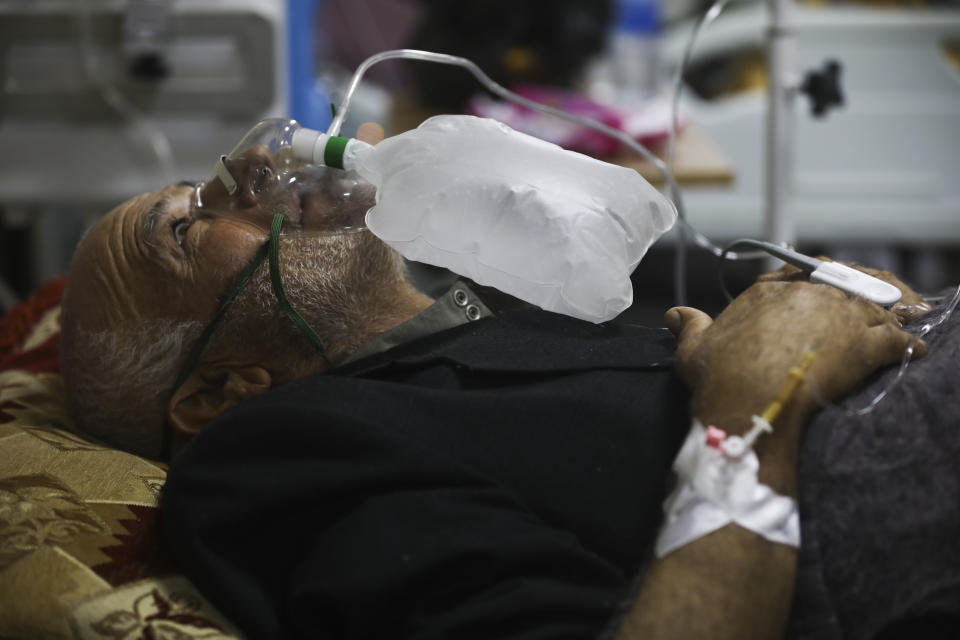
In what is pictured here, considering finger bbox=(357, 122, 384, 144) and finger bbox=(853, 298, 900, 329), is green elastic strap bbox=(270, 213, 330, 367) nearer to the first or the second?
finger bbox=(357, 122, 384, 144)

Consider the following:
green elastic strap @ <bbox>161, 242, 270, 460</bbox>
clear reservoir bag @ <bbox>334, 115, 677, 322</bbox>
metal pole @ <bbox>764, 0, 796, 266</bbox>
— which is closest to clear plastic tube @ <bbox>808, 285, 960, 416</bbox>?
clear reservoir bag @ <bbox>334, 115, 677, 322</bbox>

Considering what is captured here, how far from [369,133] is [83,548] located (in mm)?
649

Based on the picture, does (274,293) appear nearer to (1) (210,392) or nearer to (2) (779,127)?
(1) (210,392)

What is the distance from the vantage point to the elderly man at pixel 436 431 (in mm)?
889

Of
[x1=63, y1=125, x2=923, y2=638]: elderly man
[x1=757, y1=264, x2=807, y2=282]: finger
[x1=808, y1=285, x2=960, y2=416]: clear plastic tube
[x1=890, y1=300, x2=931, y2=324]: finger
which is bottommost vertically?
[x1=63, y1=125, x2=923, y2=638]: elderly man

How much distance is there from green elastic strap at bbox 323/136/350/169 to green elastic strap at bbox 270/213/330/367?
4.1 inches

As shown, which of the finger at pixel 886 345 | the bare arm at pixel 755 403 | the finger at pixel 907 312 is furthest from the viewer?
the finger at pixel 907 312

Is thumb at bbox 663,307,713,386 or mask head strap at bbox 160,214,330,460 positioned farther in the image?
mask head strap at bbox 160,214,330,460

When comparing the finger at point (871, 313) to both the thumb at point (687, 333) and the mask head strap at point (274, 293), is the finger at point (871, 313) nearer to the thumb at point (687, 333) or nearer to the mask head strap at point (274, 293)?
the thumb at point (687, 333)

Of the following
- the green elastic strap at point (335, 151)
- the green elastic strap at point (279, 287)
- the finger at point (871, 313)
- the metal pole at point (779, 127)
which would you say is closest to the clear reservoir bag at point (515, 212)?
the green elastic strap at point (335, 151)

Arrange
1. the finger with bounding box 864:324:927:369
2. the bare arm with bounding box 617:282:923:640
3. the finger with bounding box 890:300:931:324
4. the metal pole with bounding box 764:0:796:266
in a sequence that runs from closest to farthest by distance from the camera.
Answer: the bare arm with bounding box 617:282:923:640 < the finger with bounding box 864:324:927:369 < the finger with bounding box 890:300:931:324 < the metal pole with bounding box 764:0:796:266

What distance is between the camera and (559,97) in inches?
102

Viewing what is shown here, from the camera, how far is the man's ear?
1.28 meters

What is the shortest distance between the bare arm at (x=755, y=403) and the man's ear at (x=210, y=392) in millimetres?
605
